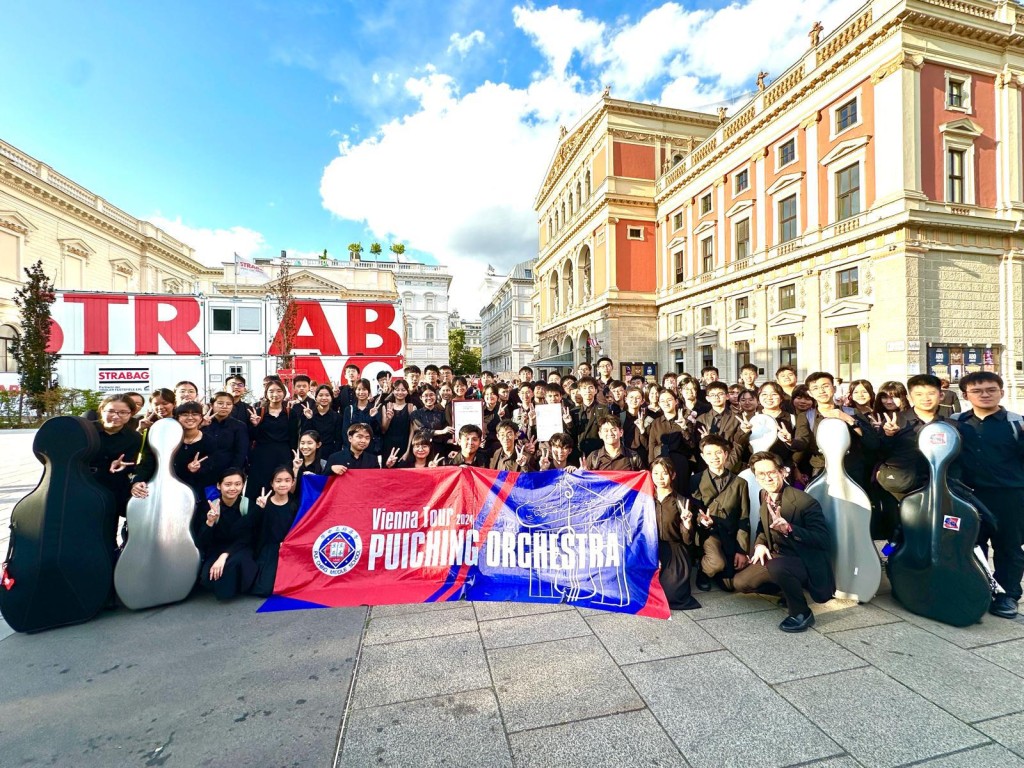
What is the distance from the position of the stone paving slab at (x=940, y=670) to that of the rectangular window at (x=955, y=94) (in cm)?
2540

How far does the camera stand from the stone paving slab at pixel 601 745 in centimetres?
229

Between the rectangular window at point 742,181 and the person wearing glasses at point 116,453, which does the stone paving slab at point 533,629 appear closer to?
the person wearing glasses at point 116,453

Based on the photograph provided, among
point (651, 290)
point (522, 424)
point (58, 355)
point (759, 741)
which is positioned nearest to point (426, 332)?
point (651, 290)

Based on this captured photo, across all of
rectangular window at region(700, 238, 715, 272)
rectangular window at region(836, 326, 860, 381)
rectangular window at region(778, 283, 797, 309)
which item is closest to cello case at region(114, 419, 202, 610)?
rectangular window at region(836, 326, 860, 381)

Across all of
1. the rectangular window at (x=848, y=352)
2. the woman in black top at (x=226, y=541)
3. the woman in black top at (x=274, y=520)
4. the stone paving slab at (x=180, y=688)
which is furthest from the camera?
the rectangular window at (x=848, y=352)

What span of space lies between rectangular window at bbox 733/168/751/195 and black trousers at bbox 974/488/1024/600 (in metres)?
27.2

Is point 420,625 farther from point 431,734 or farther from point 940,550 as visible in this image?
point 940,550

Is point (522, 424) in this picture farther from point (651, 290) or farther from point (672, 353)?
point (651, 290)

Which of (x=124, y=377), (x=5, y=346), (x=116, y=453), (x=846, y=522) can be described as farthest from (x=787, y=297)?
(x=5, y=346)

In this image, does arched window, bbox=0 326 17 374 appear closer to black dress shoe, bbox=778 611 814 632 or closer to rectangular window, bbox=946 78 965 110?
black dress shoe, bbox=778 611 814 632

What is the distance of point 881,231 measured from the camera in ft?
59.2

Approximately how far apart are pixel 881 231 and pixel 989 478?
1951 centimetres

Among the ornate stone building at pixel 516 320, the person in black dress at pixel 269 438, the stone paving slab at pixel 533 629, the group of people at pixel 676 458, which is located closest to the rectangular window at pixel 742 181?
the group of people at pixel 676 458

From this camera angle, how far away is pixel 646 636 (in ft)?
11.5
